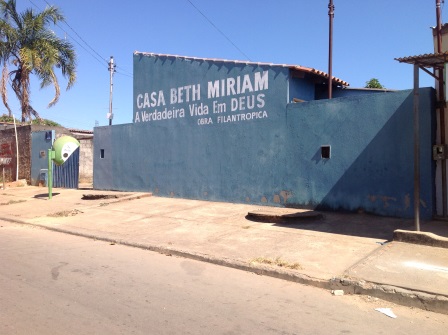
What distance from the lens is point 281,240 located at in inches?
318

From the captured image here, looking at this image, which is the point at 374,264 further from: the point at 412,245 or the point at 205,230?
the point at 205,230

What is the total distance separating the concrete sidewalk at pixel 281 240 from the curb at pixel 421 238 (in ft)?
0.24

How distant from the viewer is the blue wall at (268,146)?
9305mm

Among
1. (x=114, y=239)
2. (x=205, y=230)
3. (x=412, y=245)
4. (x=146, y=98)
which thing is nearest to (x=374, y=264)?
(x=412, y=245)

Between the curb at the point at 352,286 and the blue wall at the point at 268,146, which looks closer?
the curb at the point at 352,286

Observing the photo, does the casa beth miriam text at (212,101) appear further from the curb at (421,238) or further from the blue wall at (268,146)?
the curb at (421,238)

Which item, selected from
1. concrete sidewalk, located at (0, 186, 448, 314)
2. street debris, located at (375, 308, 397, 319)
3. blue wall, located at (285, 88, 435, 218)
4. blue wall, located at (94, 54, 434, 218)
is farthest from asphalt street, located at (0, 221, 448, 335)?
blue wall, located at (94, 54, 434, 218)

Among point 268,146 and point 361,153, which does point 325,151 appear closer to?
point 361,153

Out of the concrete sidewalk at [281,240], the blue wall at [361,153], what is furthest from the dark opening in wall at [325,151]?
A: the concrete sidewalk at [281,240]

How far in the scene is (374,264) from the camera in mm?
6176

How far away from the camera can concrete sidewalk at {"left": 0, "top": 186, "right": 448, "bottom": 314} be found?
5.53 m

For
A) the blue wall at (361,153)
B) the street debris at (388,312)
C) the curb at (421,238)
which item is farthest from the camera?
the blue wall at (361,153)

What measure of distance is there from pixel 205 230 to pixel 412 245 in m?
4.36

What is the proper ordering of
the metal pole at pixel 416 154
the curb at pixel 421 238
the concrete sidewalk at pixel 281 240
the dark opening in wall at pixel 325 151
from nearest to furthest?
the concrete sidewalk at pixel 281 240
the curb at pixel 421 238
the metal pole at pixel 416 154
the dark opening in wall at pixel 325 151
